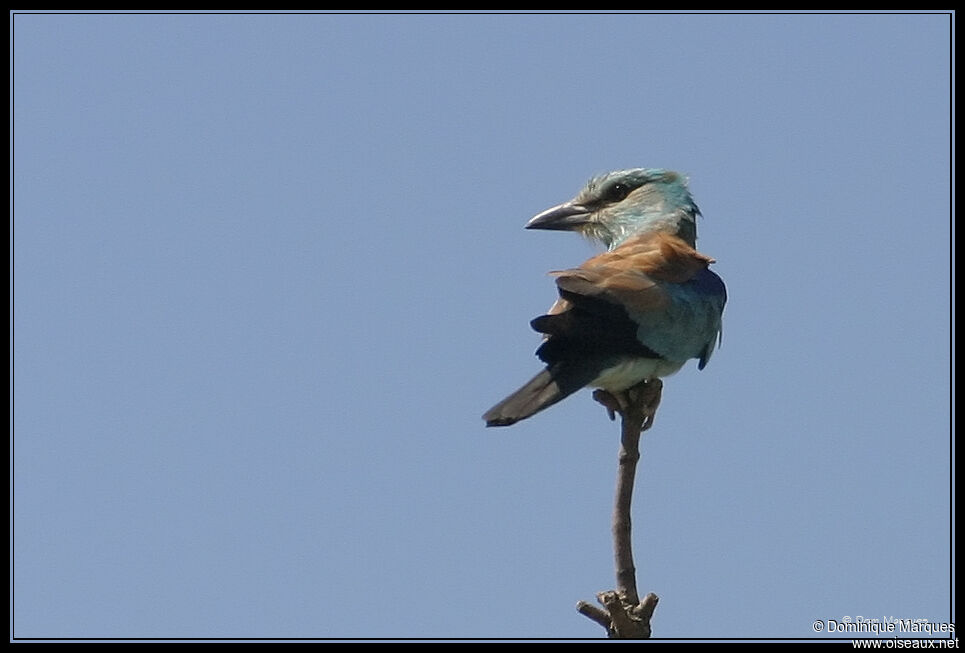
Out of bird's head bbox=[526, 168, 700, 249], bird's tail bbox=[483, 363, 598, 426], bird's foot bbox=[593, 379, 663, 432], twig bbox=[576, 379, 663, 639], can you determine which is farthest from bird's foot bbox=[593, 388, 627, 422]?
bird's head bbox=[526, 168, 700, 249]

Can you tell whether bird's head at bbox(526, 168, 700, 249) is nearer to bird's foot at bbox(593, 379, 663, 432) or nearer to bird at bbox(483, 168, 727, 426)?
bird at bbox(483, 168, 727, 426)

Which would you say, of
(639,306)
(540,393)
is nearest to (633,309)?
(639,306)

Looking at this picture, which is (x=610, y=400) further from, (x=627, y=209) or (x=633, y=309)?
(x=627, y=209)

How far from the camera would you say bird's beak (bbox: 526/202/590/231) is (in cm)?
823

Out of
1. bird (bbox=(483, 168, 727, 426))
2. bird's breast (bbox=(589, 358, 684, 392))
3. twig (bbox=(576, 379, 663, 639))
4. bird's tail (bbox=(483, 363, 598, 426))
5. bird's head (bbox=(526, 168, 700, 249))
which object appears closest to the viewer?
twig (bbox=(576, 379, 663, 639))

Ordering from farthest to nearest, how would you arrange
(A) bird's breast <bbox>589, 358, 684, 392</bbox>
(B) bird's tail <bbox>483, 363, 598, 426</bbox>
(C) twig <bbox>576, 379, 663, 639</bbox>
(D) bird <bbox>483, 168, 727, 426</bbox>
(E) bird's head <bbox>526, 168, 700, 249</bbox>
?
(E) bird's head <bbox>526, 168, 700, 249</bbox>
(A) bird's breast <bbox>589, 358, 684, 392</bbox>
(D) bird <bbox>483, 168, 727, 426</bbox>
(B) bird's tail <bbox>483, 363, 598, 426</bbox>
(C) twig <bbox>576, 379, 663, 639</bbox>

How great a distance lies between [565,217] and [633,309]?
2.11 metres

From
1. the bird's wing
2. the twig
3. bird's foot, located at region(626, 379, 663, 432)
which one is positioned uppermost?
the bird's wing

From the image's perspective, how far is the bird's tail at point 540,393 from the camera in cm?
534

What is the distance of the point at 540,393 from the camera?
5516 millimetres

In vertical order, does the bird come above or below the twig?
above

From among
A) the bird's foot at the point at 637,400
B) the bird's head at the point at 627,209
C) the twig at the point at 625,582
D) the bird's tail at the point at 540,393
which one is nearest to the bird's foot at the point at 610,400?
the bird's foot at the point at 637,400

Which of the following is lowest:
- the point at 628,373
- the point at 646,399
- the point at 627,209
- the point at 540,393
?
the point at 540,393

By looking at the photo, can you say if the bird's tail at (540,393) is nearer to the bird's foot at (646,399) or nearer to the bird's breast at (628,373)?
the bird's breast at (628,373)
